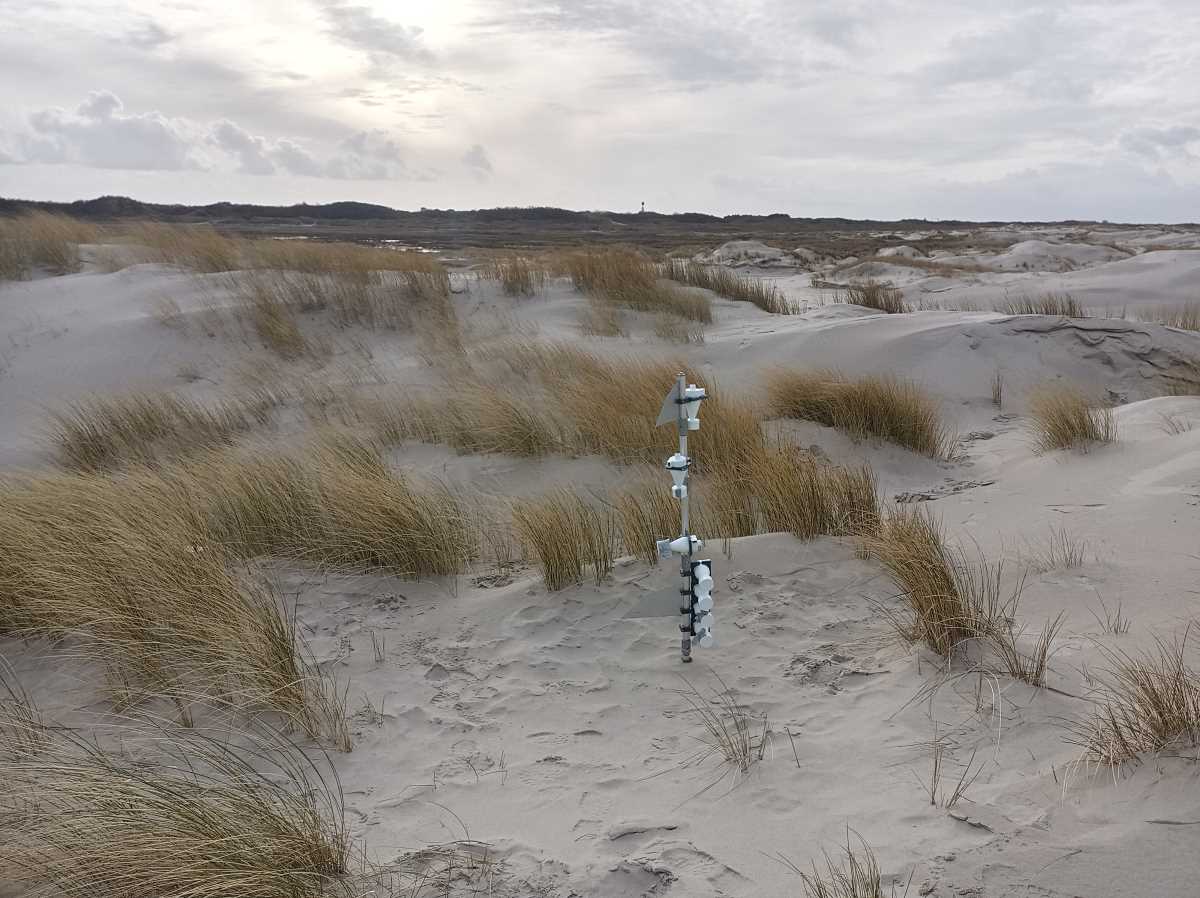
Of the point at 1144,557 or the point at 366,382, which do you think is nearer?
the point at 1144,557

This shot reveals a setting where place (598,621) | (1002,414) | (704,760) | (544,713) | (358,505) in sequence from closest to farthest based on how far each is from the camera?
(704,760) → (544,713) → (598,621) → (358,505) → (1002,414)

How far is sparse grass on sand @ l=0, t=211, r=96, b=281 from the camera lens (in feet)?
40.8

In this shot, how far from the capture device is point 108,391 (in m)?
9.02

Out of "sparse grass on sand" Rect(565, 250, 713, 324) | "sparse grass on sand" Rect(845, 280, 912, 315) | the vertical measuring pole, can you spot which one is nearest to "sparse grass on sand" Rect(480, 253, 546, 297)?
"sparse grass on sand" Rect(565, 250, 713, 324)

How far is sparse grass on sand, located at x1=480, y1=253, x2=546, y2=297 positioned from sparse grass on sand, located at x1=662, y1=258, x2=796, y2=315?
2.43 meters

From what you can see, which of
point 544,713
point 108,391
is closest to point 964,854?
point 544,713

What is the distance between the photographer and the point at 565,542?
13.3ft

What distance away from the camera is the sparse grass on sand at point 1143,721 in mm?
2125

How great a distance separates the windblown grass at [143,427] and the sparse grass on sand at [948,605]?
18.8 feet

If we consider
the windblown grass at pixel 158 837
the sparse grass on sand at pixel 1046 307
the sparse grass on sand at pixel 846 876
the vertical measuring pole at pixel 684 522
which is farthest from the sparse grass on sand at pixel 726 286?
the windblown grass at pixel 158 837

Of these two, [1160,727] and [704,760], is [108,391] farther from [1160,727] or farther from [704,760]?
[1160,727]

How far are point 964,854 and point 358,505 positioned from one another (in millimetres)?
3383

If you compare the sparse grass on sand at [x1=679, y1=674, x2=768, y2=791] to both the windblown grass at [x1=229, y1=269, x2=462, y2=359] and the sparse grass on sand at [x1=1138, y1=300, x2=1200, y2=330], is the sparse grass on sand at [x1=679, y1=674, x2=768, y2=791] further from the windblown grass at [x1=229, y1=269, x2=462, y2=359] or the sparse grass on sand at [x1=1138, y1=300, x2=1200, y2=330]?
the sparse grass on sand at [x1=1138, y1=300, x2=1200, y2=330]

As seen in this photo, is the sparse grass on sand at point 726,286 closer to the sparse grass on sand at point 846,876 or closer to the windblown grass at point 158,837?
the sparse grass on sand at point 846,876
